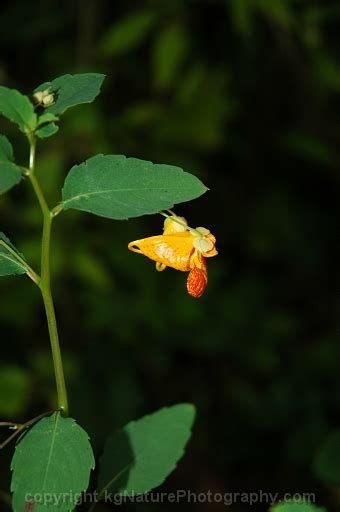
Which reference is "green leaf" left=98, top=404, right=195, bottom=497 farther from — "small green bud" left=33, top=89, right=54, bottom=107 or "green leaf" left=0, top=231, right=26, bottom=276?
"small green bud" left=33, top=89, right=54, bottom=107

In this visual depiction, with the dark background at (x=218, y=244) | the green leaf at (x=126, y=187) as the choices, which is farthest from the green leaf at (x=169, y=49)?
the green leaf at (x=126, y=187)

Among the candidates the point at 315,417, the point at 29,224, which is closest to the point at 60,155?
the point at 29,224

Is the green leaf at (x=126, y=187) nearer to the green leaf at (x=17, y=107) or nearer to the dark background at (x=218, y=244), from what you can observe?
the green leaf at (x=17, y=107)

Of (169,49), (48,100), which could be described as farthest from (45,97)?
(169,49)

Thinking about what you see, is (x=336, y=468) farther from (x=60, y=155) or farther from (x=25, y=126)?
(x=60, y=155)

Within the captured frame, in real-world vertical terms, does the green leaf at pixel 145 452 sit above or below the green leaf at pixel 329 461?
above

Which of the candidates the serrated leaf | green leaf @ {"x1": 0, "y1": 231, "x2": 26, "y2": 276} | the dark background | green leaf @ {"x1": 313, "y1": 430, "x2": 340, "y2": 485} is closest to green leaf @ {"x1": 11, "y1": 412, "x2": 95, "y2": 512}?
green leaf @ {"x1": 0, "y1": 231, "x2": 26, "y2": 276}
